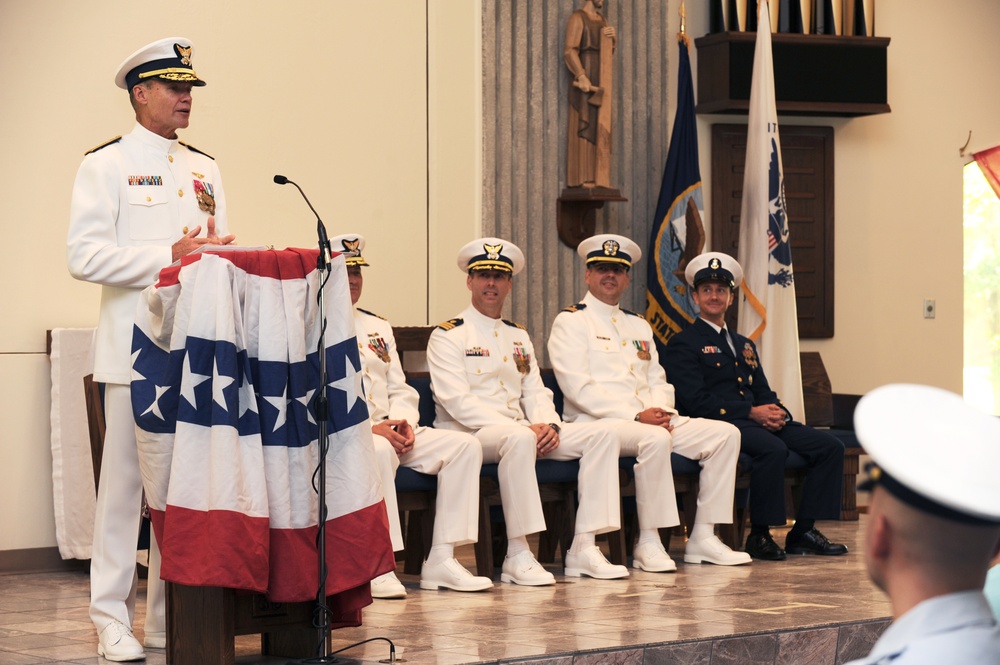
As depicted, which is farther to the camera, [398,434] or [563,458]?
[563,458]

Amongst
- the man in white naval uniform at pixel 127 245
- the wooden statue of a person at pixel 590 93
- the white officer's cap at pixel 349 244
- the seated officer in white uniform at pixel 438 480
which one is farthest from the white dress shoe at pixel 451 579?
the wooden statue of a person at pixel 590 93

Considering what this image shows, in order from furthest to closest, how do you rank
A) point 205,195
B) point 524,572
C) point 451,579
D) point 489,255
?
1. point 489,255
2. point 524,572
3. point 451,579
4. point 205,195

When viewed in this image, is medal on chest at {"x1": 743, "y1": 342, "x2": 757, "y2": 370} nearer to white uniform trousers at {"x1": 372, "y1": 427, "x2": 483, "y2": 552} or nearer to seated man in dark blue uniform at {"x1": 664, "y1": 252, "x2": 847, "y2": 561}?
seated man in dark blue uniform at {"x1": 664, "y1": 252, "x2": 847, "y2": 561}

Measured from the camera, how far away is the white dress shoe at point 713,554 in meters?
5.96

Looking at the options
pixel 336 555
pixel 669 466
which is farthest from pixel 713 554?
pixel 336 555

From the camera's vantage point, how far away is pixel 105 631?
3861 millimetres

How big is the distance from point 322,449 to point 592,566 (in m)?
2.22

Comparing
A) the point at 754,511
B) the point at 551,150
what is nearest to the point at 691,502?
the point at 754,511

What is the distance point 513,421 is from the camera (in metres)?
5.87

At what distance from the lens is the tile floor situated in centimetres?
401

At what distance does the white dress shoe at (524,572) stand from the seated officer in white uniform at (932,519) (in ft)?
13.7

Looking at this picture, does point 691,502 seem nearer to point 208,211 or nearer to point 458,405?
point 458,405

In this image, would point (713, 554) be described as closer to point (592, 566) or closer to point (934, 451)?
point (592, 566)

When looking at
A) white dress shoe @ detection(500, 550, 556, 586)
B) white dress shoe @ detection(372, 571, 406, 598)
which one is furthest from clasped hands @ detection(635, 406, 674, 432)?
white dress shoe @ detection(372, 571, 406, 598)
